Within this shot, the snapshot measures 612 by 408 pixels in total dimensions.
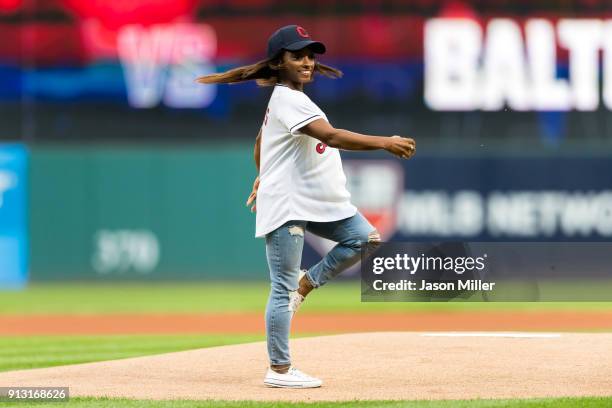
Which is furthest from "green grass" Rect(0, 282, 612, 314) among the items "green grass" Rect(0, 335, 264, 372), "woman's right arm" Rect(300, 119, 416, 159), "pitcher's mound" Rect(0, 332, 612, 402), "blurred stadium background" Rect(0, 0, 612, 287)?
"woman's right arm" Rect(300, 119, 416, 159)

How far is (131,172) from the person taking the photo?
16.5 metres

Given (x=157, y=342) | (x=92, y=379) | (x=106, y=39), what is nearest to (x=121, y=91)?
(x=106, y=39)

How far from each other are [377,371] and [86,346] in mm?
3829

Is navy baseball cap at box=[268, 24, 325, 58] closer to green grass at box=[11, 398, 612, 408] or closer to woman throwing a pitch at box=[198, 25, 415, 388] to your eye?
woman throwing a pitch at box=[198, 25, 415, 388]

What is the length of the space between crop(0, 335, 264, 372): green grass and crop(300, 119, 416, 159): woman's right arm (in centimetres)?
302

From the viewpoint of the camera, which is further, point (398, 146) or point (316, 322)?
point (316, 322)

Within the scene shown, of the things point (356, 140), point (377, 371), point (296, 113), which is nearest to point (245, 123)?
point (377, 371)

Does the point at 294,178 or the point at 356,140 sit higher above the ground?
the point at 356,140

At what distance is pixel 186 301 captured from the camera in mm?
14438

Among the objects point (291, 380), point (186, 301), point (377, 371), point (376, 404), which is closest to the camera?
point (376, 404)

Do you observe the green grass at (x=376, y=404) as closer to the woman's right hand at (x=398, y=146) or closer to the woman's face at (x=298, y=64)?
the woman's right hand at (x=398, y=146)

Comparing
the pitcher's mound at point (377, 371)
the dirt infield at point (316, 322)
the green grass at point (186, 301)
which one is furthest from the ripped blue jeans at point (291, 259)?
the green grass at point (186, 301)

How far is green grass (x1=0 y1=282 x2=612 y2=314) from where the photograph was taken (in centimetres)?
1352

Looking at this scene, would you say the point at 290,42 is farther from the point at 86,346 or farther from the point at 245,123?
the point at 245,123
